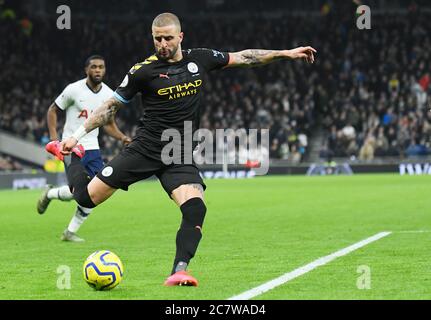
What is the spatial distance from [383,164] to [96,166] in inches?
980

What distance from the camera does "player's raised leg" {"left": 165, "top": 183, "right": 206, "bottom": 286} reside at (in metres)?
8.52

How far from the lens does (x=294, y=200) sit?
22.5 meters

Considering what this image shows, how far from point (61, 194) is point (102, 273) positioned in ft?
17.5

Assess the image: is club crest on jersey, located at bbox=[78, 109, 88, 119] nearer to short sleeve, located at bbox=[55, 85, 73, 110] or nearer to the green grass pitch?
short sleeve, located at bbox=[55, 85, 73, 110]

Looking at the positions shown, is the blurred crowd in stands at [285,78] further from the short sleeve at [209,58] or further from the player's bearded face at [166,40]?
the player's bearded face at [166,40]

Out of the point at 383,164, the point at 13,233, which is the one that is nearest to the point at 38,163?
the point at 383,164

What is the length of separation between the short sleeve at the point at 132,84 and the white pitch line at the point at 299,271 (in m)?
2.09

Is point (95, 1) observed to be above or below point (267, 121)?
above

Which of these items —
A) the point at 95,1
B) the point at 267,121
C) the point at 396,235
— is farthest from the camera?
the point at 95,1

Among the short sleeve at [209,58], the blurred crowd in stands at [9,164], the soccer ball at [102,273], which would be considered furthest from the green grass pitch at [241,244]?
the blurred crowd in stands at [9,164]

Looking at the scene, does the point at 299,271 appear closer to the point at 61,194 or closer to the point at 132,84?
the point at 132,84

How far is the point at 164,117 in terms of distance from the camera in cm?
919
